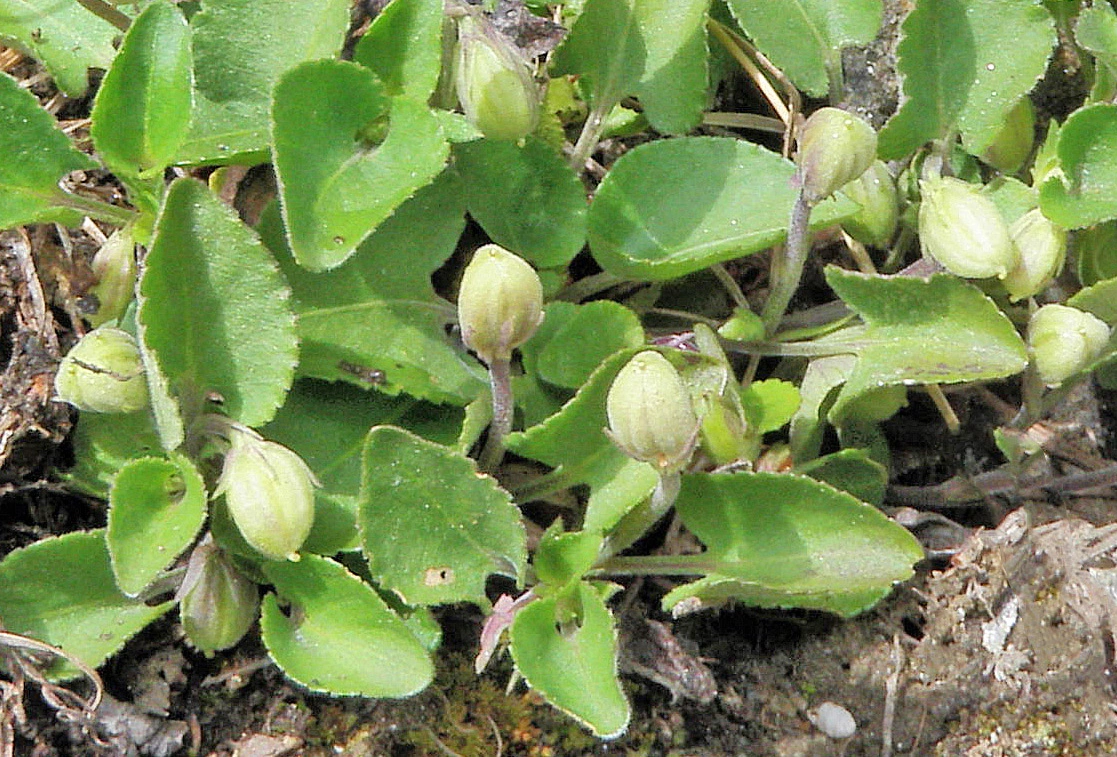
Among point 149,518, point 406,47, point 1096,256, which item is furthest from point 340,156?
point 1096,256

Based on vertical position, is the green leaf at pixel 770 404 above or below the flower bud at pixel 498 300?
below

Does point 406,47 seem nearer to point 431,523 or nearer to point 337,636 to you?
point 431,523

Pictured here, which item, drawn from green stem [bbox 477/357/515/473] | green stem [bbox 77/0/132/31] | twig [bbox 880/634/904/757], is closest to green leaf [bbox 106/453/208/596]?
green stem [bbox 477/357/515/473]

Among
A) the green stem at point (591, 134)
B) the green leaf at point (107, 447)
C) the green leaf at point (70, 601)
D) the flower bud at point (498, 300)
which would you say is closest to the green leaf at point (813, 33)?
the green stem at point (591, 134)

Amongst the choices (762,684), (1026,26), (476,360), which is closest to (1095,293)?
(1026,26)

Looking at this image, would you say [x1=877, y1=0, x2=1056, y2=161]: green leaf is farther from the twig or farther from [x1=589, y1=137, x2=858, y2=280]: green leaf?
the twig

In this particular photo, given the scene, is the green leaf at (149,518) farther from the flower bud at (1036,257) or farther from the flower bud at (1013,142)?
the flower bud at (1013,142)

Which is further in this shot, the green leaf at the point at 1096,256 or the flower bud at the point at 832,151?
the green leaf at the point at 1096,256
